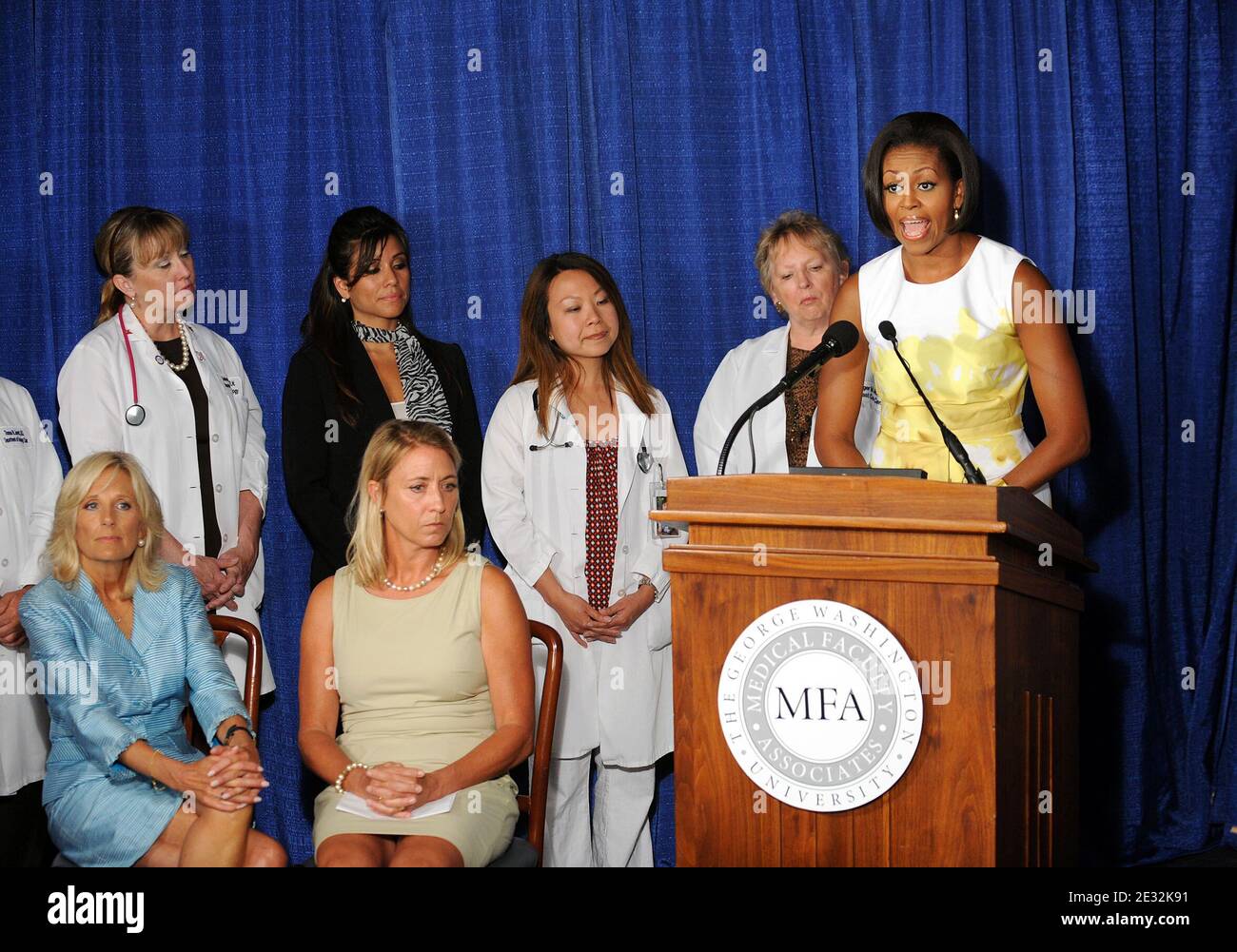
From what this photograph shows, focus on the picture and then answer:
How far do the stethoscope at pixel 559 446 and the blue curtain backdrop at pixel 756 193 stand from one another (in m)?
0.52

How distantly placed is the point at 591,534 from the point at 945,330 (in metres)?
1.27

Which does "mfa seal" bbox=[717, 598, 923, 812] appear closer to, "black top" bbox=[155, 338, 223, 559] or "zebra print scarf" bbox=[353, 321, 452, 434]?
"zebra print scarf" bbox=[353, 321, 452, 434]

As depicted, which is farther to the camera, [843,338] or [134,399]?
[134,399]

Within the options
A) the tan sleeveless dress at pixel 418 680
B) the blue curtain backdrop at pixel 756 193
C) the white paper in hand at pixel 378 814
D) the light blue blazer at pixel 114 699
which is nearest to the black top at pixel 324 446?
the blue curtain backdrop at pixel 756 193

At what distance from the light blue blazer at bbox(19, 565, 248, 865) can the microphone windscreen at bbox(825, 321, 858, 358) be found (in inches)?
57.8

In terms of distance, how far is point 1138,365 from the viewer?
4426 millimetres

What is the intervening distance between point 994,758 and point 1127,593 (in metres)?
2.57

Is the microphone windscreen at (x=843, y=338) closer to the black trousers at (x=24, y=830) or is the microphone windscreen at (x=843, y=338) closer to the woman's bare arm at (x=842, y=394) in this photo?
the woman's bare arm at (x=842, y=394)

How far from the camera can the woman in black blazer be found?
3879 millimetres

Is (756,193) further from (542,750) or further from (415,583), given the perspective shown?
(542,750)

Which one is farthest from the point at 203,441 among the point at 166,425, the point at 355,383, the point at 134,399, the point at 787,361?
the point at 787,361

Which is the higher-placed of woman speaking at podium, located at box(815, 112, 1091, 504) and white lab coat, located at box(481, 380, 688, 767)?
woman speaking at podium, located at box(815, 112, 1091, 504)

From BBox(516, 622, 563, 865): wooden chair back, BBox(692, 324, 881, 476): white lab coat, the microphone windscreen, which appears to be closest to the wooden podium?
the microphone windscreen

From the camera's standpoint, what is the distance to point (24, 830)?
382 centimetres
